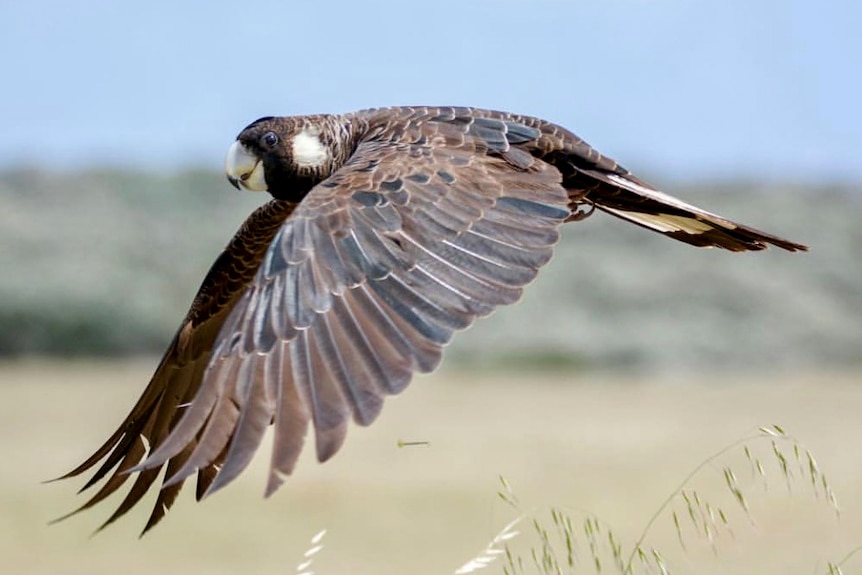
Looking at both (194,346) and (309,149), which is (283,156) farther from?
(194,346)

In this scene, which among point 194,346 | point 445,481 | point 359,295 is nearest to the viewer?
point 359,295

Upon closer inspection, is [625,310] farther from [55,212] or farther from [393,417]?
[55,212]

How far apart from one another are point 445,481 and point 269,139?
440 inches

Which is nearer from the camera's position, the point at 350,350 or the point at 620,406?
the point at 350,350

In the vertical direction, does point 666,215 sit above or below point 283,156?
below

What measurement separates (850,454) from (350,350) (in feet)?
45.7

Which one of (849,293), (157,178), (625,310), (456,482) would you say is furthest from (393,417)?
(157,178)

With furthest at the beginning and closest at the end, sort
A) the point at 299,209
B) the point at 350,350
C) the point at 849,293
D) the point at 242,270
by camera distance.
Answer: the point at 849,293 → the point at 242,270 → the point at 299,209 → the point at 350,350

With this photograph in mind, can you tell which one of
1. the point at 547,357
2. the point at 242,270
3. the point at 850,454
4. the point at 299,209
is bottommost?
the point at 547,357

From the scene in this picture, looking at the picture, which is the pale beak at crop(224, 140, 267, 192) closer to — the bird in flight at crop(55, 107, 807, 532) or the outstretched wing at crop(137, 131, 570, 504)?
the bird in flight at crop(55, 107, 807, 532)

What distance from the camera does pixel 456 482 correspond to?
18625 mm

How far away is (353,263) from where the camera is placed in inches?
248

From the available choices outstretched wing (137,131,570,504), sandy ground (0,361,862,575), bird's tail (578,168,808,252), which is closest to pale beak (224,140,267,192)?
outstretched wing (137,131,570,504)

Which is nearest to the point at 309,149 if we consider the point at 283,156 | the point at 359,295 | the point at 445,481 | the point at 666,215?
the point at 283,156
